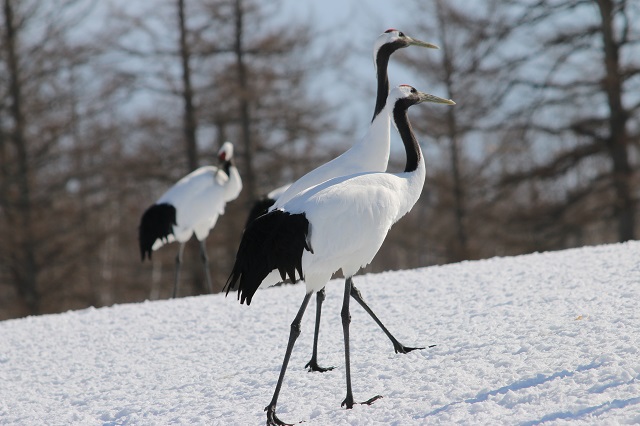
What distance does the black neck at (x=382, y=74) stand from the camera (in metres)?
7.21

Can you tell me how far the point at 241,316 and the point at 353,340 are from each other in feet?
5.59

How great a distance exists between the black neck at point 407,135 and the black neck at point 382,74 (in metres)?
0.71

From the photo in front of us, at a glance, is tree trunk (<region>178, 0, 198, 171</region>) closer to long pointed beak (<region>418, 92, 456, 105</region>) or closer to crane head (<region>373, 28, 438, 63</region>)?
crane head (<region>373, 28, 438, 63</region>)

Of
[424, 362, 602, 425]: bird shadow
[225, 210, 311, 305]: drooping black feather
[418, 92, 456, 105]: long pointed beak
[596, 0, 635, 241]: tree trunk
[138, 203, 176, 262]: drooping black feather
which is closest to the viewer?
[424, 362, 602, 425]: bird shadow

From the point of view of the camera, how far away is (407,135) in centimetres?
621

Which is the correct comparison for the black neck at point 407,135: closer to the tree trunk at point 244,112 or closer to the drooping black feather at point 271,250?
the drooping black feather at point 271,250

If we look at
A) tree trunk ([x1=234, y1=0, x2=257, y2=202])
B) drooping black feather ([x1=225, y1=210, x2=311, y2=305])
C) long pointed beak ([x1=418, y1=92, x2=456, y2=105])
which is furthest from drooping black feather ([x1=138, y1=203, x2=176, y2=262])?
tree trunk ([x1=234, y1=0, x2=257, y2=202])

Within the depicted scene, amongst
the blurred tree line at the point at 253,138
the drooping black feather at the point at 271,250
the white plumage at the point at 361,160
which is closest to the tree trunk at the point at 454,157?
the blurred tree line at the point at 253,138

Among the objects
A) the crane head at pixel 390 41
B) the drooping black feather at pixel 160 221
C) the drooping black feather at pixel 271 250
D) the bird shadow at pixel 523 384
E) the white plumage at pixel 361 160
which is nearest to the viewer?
the bird shadow at pixel 523 384

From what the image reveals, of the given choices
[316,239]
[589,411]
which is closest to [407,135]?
[316,239]

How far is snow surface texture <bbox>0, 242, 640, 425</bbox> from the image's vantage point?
16.0 feet

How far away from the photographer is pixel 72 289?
20734mm

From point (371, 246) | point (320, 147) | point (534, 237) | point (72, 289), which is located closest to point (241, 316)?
point (371, 246)

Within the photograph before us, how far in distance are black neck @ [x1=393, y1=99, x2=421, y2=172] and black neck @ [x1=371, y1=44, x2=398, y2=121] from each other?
0.71 meters
